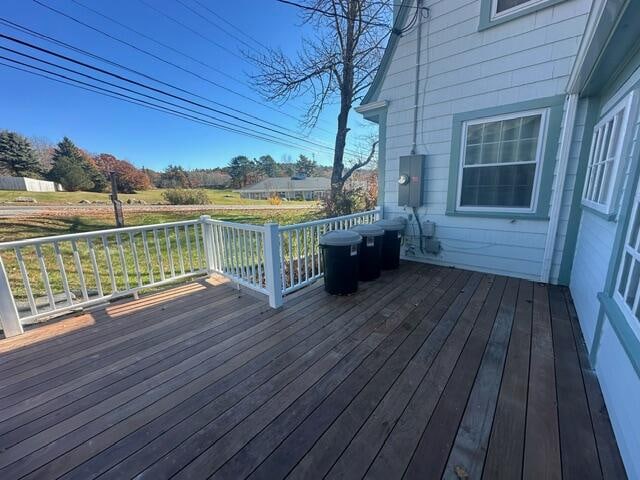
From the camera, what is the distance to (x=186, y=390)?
1.79 metres

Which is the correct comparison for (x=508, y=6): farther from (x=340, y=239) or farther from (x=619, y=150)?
(x=340, y=239)

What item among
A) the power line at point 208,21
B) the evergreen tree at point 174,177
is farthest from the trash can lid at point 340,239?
the evergreen tree at point 174,177

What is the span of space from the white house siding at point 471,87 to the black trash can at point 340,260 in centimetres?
191

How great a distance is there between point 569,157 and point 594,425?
305 centimetres

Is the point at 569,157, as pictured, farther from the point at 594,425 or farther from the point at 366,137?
the point at 366,137

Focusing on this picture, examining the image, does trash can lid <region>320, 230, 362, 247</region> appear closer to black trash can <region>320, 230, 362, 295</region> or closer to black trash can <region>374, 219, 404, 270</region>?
black trash can <region>320, 230, 362, 295</region>

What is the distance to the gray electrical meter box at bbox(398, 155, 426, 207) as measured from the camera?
13.8 feet

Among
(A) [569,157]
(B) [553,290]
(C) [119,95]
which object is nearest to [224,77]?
(C) [119,95]

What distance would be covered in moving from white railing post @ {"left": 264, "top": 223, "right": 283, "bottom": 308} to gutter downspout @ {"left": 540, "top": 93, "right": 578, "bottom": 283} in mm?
3495

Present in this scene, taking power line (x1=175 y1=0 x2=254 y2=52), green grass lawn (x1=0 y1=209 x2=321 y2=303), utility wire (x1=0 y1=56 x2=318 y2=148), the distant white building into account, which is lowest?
green grass lawn (x1=0 y1=209 x2=321 y2=303)

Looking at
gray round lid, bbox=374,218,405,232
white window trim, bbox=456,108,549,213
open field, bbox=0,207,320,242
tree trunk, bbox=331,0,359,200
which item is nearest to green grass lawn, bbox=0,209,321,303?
open field, bbox=0,207,320,242

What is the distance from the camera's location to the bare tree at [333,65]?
6.24m

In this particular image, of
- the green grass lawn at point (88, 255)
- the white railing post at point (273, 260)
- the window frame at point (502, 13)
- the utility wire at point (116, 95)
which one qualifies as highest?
the utility wire at point (116, 95)

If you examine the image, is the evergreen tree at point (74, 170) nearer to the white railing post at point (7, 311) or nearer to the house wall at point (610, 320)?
the white railing post at point (7, 311)
